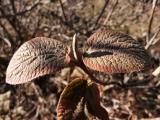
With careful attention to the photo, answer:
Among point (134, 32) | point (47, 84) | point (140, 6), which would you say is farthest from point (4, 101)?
point (140, 6)

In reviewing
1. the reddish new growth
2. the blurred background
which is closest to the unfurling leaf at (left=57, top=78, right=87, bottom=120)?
the reddish new growth

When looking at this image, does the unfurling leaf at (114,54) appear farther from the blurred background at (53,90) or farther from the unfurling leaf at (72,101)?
the blurred background at (53,90)

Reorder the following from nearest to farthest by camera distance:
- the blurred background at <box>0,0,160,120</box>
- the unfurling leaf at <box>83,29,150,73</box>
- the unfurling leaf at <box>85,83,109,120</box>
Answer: the unfurling leaf at <box>83,29,150,73</box>
the unfurling leaf at <box>85,83,109,120</box>
the blurred background at <box>0,0,160,120</box>

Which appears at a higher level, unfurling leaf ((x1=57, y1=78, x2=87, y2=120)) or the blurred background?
unfurling leaf ((x1=57, y1=78, x2=87, y2=120))

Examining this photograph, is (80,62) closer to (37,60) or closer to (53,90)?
(37,60)

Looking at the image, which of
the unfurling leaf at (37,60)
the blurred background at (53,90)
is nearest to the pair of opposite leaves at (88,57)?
the unfurling leaf at (37,60)

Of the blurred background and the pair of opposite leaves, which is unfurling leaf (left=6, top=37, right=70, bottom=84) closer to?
the pair of opposite leaves
